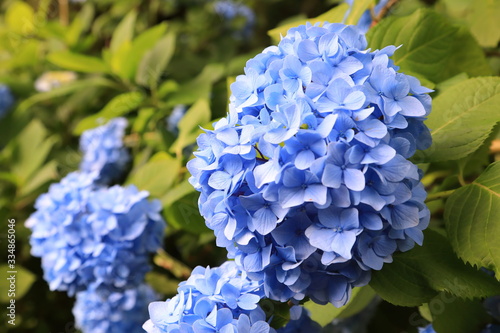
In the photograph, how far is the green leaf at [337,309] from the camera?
87cm

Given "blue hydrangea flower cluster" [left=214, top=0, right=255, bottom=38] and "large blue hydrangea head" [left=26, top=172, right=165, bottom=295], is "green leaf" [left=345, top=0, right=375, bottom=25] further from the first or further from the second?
"blue hydrangea flower cluster" [left=214, top=0, right=255, bottom=38]

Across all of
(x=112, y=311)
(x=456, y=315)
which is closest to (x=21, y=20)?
(x=112, y=311)

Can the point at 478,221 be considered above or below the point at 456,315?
above

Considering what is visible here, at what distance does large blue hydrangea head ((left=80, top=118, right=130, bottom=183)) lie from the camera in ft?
5.76

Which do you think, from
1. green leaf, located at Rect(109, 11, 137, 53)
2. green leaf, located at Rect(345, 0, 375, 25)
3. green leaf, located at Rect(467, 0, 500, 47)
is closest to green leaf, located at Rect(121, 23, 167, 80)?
green leaf, located at Rect(109, 11, 137, 53)

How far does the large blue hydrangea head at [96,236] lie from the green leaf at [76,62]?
655 mm

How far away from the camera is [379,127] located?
626 millimetres

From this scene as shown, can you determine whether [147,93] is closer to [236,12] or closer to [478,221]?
[236,12]

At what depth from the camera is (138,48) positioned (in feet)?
5.61

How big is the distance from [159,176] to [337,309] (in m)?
0.56

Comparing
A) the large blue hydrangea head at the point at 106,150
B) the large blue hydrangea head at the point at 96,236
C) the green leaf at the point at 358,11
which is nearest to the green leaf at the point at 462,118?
the green leaf at the point at 358,11

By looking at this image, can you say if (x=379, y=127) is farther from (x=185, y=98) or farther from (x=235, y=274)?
(x=185, y=98)

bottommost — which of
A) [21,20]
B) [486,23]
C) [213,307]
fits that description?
[21,20]

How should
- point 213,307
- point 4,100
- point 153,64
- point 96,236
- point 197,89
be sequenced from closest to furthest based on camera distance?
1. point 213,307
2. point 96,236
3. point 197,89
4. point 153,64
5. point 4,100
